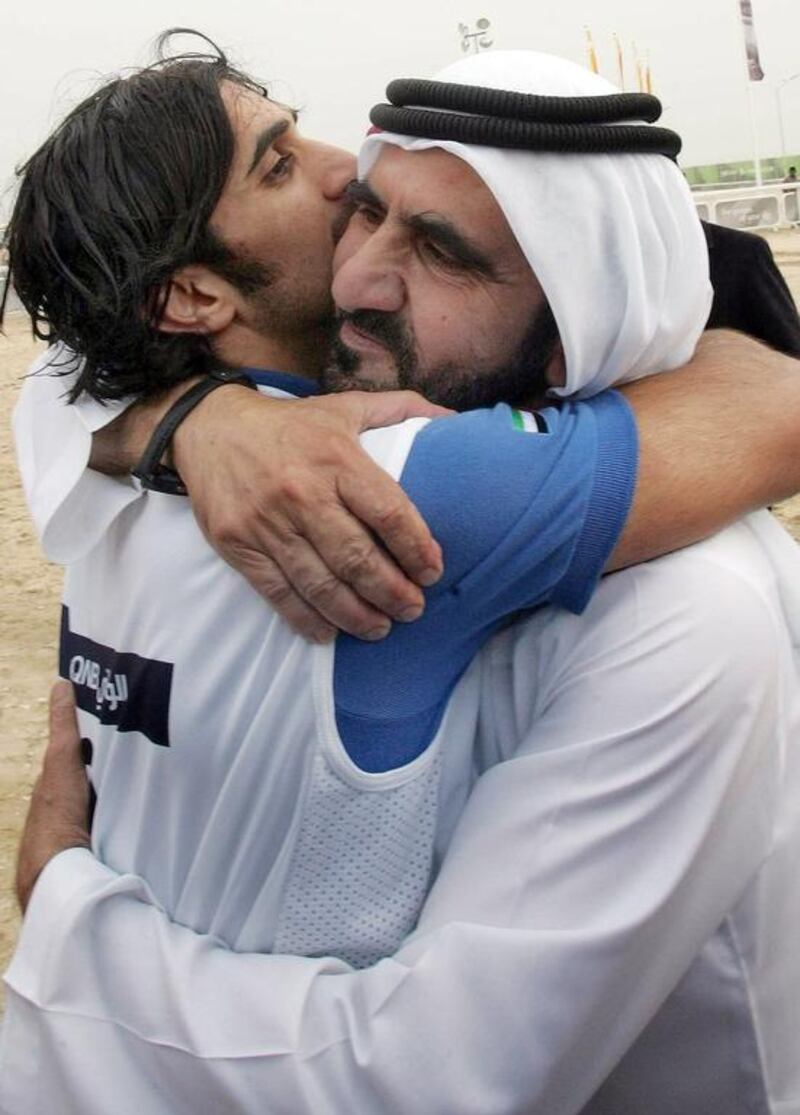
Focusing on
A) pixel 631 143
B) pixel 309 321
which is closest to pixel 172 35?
pixel 309 321

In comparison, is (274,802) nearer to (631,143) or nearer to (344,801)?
(344,801)

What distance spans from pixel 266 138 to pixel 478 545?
3.09 ft

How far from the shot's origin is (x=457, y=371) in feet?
6.61

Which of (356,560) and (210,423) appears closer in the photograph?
(356,560)

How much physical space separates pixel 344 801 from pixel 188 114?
3.66 feet

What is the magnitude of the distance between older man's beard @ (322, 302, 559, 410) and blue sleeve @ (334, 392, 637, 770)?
0.34 metres

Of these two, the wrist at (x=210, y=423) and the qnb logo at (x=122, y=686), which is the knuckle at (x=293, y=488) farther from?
the qnb logo at (x=122, y=686)

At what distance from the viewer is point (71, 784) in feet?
6.92

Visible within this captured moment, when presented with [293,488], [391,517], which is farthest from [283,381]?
[391,517]

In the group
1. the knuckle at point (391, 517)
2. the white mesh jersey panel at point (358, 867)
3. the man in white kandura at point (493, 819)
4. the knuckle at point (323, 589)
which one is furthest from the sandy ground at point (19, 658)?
the knuckle at point (391, 517)

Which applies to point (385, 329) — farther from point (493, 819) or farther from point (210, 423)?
point (493, 819)

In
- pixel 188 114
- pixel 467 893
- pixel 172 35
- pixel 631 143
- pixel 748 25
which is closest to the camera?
pixel 467 893

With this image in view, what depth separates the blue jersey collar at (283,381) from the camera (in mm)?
2076

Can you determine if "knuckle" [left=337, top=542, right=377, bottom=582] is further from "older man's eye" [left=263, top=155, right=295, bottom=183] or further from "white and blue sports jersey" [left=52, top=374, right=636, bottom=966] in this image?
"older man's eye" [left=263, top=155, right=295, bottom=183]
